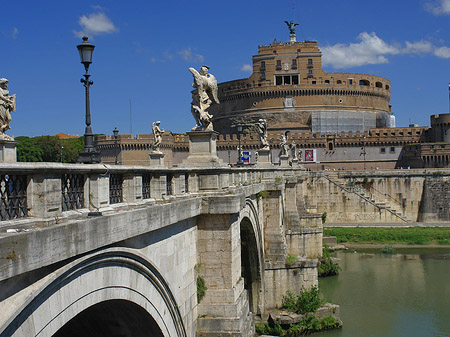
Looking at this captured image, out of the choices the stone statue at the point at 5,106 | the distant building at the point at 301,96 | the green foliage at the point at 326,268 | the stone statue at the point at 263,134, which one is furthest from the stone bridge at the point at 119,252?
the distant building at the point at 301,96

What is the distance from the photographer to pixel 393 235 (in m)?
45.5

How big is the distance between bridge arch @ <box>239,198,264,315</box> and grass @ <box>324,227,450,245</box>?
82.8ft

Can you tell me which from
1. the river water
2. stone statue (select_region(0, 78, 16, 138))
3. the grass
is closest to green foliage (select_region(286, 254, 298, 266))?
the river water

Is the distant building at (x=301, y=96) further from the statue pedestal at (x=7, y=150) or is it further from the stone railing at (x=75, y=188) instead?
the stone railing at (x=75, y=188)

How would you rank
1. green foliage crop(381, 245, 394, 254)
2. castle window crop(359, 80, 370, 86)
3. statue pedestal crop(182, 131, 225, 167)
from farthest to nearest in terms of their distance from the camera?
castle window crop(359, 80, 370, 86) < green foliage crop(381, 245, 394, 254) < statue pedestal crop(182, 131, 225, 167)

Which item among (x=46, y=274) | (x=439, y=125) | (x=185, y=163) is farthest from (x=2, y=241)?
(x=439, y=125)

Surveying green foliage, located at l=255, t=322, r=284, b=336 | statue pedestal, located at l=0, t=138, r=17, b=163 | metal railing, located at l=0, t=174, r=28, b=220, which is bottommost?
green foliage, located at l=255, t=322, r=284, b=336

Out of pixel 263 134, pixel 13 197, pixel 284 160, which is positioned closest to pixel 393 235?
pixel 284 160

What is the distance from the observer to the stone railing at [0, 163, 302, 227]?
4.73 meters

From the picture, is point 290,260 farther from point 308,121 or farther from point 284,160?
point 308,121

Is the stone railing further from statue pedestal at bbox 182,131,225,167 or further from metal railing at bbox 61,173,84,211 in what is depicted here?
statue pedestal at bbox 182,131,225,167

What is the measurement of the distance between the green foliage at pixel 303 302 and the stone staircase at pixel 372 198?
33.8 m

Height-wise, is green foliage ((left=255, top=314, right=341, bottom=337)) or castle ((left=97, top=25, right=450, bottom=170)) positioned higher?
castle ((left=97, top=25, right=450, bottom=170))

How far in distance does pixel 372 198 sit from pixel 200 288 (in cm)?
4897
